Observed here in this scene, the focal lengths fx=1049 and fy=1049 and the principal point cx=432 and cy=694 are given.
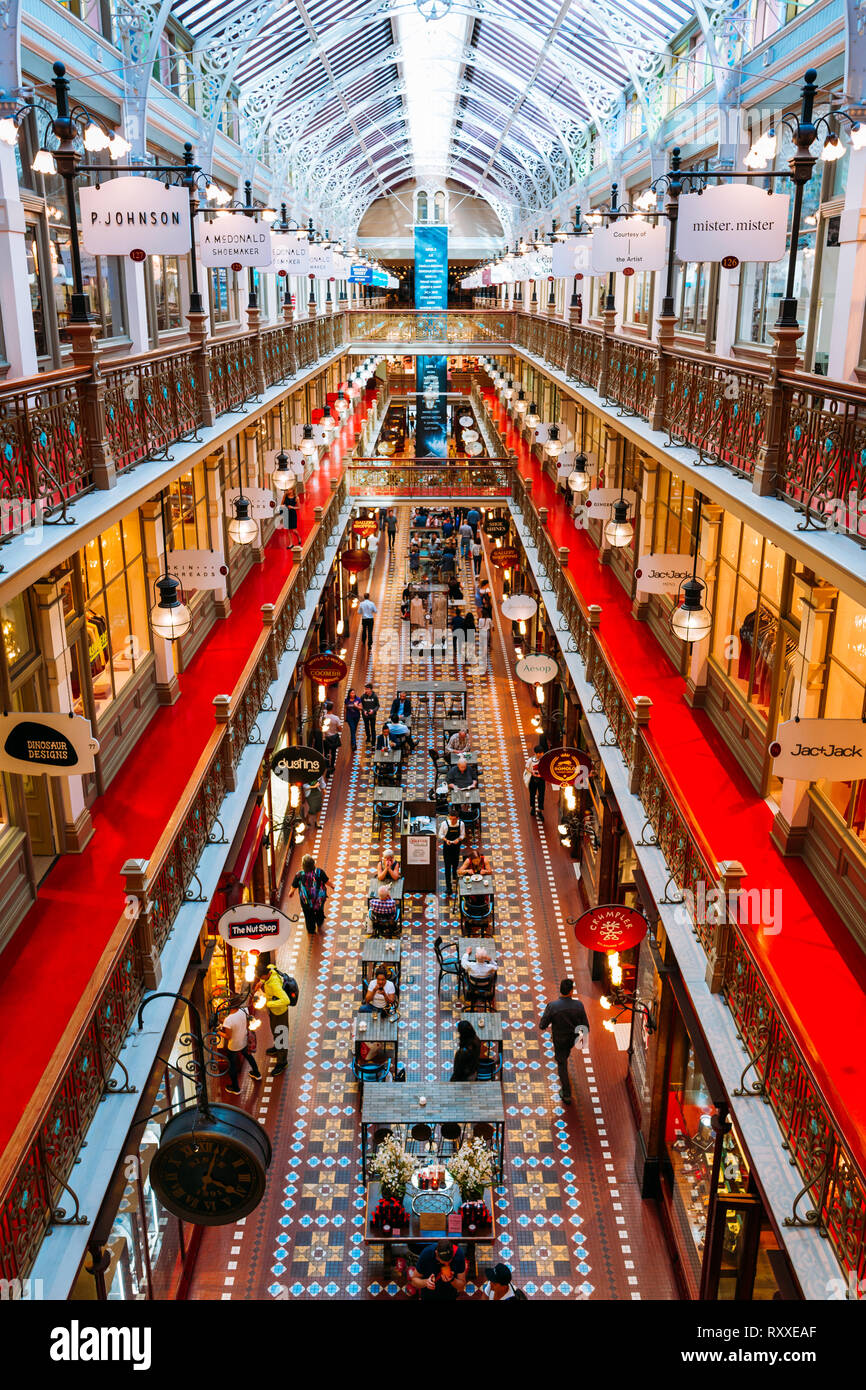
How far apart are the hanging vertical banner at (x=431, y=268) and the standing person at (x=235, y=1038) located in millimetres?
36070

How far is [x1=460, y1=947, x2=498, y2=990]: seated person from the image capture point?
12922 millimetres

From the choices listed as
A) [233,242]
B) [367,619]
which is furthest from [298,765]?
[367,619]

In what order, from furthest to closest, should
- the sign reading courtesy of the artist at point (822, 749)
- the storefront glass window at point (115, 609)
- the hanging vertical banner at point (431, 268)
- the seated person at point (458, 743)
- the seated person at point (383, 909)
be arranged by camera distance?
the hanging vertical banner at point (431, 268)
the seated person at point (458, 743)
the seated person at point (383, 909)
the storefront glass window at point (115, 609)
the sign reading courtesy of the artist at point (822, 749)

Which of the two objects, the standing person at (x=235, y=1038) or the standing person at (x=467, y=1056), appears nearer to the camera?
the standing person at (x=235, y=1038)

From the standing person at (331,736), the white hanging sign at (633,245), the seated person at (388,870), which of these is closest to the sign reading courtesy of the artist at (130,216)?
the white hanging sign at (633,245)

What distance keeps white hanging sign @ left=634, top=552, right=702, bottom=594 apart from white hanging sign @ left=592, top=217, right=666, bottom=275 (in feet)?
11.9

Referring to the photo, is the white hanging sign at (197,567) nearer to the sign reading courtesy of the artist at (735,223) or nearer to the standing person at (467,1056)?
the standing person at (467,1056)

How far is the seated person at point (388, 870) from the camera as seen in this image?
15.3m

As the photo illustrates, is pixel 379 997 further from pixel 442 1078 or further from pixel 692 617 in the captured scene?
pixel 692 617

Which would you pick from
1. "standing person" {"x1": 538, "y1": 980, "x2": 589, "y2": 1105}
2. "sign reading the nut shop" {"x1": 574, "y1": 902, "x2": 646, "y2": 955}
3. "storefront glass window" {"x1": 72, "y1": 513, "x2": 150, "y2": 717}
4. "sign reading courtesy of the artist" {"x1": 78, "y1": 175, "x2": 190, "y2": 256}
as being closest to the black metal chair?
"standing person" {"x1": 538, "y1": 980, "x2": 589, "y2": 1105}

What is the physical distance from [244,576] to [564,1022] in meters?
9.90

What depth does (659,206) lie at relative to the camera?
17844 millimetres
